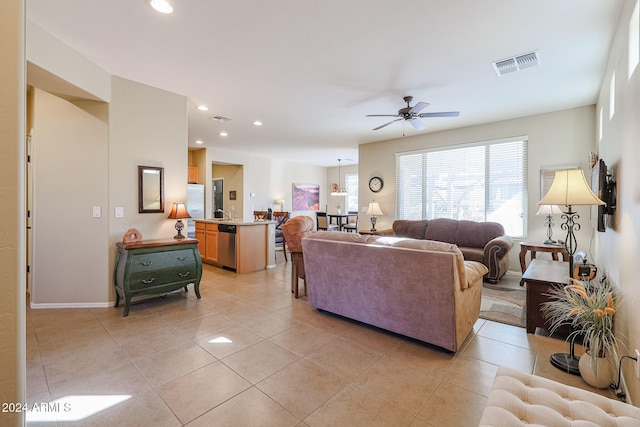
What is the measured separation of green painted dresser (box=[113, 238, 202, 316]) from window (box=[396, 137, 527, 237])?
472 cm

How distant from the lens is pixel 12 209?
839 millimetres

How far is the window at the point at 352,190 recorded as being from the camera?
1098 cm

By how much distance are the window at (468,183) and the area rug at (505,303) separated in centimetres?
134

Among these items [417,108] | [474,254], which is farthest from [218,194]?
[474,254]

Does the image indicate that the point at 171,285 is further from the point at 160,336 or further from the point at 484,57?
the point at 484,57

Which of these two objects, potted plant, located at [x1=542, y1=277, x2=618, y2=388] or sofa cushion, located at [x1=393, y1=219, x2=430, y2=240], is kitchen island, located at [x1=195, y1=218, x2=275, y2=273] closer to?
sofa cushion, located at [x1=393, y1=219, x2=430, y2=240]

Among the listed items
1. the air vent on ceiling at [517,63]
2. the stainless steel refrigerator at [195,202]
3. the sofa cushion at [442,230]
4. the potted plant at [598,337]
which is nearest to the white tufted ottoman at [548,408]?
the potted plant at [598,337]

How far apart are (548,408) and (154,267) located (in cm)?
362

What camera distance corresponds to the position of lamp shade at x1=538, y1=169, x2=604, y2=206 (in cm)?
225

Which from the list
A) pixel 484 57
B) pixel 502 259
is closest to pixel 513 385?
pixel 484 57

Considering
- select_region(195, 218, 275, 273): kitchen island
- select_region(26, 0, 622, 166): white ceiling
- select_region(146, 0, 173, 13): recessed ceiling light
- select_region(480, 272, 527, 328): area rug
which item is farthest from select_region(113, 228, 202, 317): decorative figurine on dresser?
select_region(480, 272, 527, 328): area rug

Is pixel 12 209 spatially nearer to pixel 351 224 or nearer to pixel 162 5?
pixel 162 5

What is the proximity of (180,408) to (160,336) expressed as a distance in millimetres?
1166

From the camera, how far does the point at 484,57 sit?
10.00 feet
